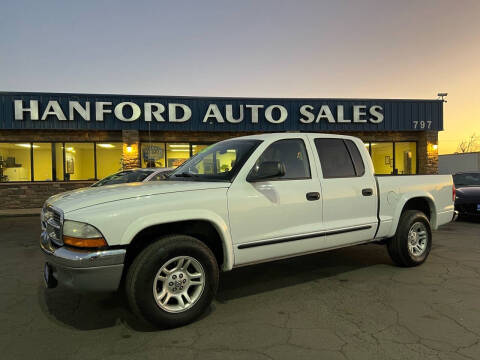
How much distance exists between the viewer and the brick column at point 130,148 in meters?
15.1

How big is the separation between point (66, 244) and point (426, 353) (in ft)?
10.1

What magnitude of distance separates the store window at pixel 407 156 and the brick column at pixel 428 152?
410mm

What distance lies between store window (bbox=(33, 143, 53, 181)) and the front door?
557 inches

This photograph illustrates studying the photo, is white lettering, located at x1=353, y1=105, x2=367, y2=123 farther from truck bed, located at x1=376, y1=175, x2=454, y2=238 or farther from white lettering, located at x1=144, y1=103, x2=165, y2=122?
truck bed, located at x1=376, y1=175, x2=454, y2=238

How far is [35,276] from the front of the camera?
4945mm

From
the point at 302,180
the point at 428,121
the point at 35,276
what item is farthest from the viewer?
the point at 428,121

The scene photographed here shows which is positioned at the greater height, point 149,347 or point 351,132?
point 351,132

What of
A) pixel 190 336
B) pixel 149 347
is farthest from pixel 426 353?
pixel 149 347

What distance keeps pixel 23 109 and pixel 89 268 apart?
45.8 feet

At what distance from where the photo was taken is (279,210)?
12.4 ft

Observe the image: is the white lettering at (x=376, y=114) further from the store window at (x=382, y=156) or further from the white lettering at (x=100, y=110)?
the white lettering at (x=100, y=110)

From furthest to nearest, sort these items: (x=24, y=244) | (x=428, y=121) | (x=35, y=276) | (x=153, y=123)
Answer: (x=428, y=121) < (x=153, y=123) < (x=24, y=244) < (x=35, y=276)

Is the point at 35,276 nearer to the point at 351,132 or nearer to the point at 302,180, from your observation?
the point at 302,180

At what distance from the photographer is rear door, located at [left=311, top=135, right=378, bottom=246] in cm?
420
